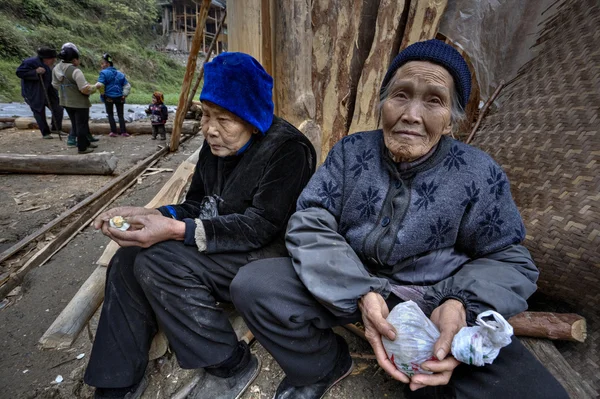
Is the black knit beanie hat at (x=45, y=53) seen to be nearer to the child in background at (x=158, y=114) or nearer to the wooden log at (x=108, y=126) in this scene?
the wooden log at (x=108, y=126)

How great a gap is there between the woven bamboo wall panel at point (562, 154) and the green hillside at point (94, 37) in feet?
50.1

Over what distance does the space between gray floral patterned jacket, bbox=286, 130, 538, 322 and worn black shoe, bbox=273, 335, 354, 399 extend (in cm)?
44

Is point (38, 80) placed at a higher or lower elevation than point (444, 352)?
higher

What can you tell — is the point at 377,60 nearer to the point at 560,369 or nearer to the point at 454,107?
the point at 454,107

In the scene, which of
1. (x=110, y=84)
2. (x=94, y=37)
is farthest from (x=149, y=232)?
(x=94, y=37)

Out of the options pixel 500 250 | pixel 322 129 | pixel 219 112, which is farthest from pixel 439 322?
pixel 322 129

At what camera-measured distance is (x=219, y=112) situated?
171 centimetres

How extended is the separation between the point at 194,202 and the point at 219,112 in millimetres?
628

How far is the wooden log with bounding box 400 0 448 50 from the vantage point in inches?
97.7

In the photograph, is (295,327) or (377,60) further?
(377,60)

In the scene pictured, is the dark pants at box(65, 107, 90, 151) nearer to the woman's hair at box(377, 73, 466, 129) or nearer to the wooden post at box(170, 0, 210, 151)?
the wooden post at box(170, 0, 210, 151)

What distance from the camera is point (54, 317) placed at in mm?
Answer: 2496

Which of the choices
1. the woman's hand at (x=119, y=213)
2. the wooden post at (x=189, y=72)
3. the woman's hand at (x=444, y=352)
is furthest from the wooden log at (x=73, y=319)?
the wooden post at (x=189, y=72)

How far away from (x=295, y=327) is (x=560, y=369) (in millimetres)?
1226
